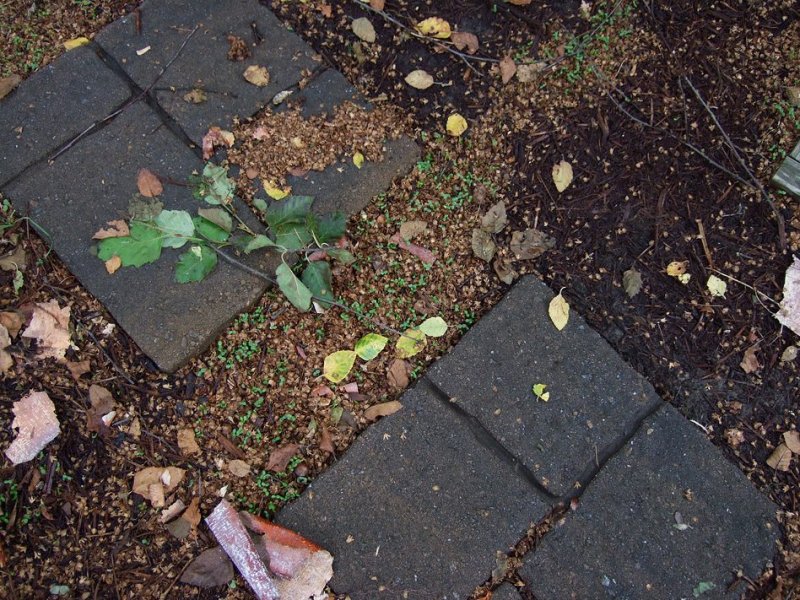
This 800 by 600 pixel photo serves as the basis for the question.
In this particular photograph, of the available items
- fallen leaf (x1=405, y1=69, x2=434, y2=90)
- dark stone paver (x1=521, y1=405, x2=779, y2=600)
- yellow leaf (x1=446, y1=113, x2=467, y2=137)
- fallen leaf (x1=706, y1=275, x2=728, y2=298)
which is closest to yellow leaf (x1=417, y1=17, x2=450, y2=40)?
fallen leaf (x1=405, y1=69, x2=434, y2=90)

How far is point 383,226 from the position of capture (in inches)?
89.0

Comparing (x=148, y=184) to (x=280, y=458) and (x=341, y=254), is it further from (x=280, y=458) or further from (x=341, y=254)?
(x=280, y=458)

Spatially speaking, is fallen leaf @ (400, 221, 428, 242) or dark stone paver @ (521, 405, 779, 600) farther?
fallen leaf @ (400, 221, 428, 242)

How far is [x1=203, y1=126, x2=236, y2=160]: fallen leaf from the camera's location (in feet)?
7.34

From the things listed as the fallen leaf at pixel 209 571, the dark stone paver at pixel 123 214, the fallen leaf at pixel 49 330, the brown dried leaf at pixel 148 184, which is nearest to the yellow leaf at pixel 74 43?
the dark stone paver at pixel 123 214

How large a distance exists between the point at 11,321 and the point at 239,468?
925mm

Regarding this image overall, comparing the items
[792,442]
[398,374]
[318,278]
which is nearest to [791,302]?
[792,442]

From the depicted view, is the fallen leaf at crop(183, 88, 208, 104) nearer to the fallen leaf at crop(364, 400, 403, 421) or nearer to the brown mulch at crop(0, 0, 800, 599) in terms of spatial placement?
the brown mulch at crop(0, 0, 800, 599)

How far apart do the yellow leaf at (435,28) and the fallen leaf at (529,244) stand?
0.86m

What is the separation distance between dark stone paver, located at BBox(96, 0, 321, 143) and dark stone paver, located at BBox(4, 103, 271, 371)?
0.16 m

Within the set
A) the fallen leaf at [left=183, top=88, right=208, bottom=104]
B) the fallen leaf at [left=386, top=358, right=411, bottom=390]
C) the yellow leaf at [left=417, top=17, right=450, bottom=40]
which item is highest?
the yellow leaf at [left=417, top=17, right=450, bottom=40]

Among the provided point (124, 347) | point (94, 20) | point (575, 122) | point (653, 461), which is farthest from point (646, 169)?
point (94, 20)

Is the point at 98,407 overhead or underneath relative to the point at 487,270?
underneath

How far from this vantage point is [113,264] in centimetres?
213
